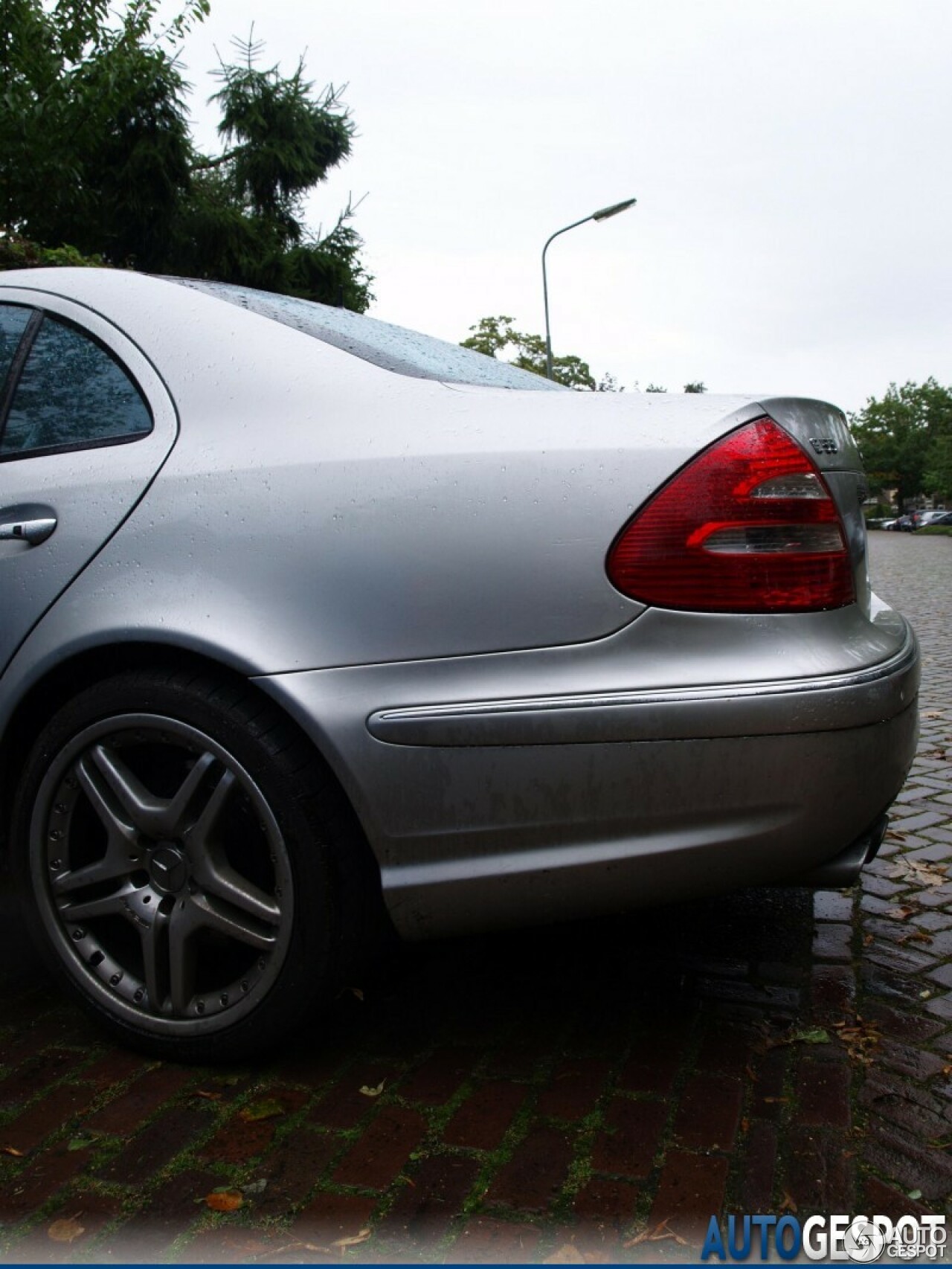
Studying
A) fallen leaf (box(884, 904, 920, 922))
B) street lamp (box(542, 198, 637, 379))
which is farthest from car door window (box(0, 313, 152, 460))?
street lamp (box(542, 198, 637, 379))

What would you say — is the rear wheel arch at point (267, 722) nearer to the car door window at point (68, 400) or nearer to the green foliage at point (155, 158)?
the car door window at point (68, 400)

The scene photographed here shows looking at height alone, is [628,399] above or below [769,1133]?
above

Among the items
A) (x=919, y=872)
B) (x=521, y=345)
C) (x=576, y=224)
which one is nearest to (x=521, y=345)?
(x=521, y=345)

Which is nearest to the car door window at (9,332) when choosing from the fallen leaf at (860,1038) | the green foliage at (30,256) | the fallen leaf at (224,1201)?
the fallen leaf at (224,1201)

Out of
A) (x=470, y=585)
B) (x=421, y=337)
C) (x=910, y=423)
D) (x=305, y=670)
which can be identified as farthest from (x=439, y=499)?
(x=910, y=423)

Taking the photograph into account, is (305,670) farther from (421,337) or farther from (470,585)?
(421,337)

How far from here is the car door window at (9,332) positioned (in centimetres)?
260

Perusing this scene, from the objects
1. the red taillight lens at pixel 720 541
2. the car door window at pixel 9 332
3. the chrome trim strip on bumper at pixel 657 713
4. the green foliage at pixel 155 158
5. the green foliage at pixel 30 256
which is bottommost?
the chrome trim strip on bumper at pixel 657 713

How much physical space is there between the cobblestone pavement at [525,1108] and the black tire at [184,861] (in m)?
0.15

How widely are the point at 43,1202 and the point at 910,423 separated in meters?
95.7

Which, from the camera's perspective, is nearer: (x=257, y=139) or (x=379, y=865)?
(x=379, y=865)

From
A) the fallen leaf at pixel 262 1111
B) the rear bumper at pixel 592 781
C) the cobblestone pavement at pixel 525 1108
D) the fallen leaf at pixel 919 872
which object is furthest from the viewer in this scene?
the fallen leaf at pixel 919 872

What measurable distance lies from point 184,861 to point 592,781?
84 cm

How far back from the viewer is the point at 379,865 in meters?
2.11
